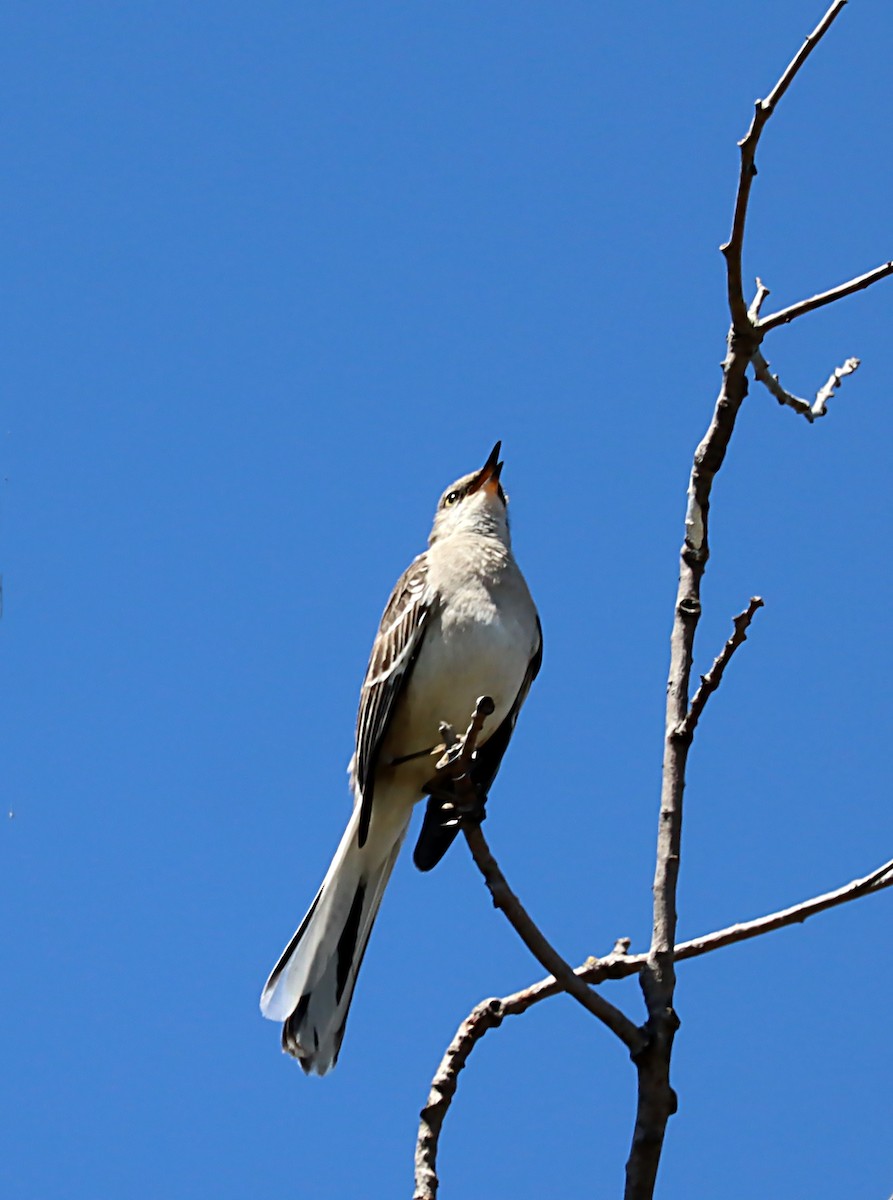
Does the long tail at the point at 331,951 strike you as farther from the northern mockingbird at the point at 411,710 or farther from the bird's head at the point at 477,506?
the bird's head at the point at 477,506

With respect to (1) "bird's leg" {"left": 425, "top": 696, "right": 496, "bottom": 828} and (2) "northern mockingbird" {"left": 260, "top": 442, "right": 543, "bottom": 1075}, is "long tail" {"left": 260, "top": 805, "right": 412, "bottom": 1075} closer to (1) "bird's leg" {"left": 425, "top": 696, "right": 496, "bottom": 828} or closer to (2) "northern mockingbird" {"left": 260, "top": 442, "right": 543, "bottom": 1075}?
(2) "northern mockingbird" {"left": 260, "top": 442, "right": 543, "bottom": 1075}

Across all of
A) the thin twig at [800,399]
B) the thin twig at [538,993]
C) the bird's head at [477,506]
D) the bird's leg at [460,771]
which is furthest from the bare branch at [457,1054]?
the bird's head at [477,506]

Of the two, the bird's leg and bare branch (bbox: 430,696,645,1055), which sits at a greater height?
the bird's leg

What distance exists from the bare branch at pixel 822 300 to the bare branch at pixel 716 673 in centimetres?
62

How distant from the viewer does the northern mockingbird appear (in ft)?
17.2

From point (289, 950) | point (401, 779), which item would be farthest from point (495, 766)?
point (289, 950)

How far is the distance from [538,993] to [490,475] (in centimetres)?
331

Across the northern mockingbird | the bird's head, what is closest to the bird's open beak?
the bird's head

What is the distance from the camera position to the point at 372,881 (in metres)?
5.50

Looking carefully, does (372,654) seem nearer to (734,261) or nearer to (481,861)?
(481,861)

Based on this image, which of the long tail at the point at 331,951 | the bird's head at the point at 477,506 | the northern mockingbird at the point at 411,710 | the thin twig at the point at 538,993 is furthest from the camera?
the bird's head at the point at 477,506

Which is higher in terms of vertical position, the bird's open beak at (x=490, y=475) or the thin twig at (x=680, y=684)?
the bird's open beak at (x=490, y=475)

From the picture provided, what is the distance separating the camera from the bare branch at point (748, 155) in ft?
9.78

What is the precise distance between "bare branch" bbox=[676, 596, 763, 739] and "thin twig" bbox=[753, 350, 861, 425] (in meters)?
0.58
